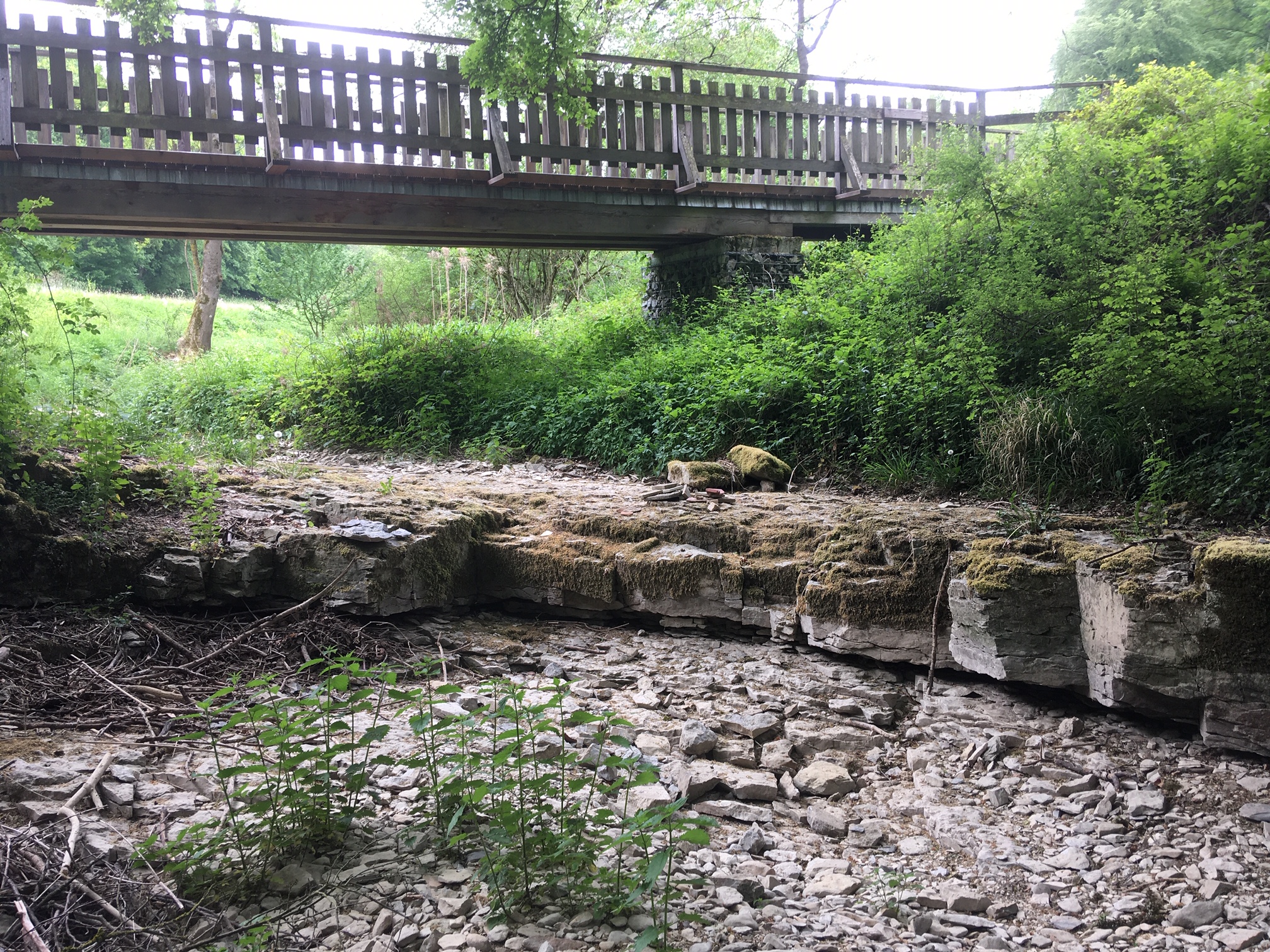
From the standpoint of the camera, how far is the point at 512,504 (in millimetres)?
5664

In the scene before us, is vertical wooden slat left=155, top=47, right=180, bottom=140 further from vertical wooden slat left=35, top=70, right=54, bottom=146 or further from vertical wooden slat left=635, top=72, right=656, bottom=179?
vertical wooden slat left=635, top=72, right=656, bottom=179

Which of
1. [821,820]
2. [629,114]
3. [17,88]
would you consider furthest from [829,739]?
[17,88]

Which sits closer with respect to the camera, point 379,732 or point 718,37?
point 379,732

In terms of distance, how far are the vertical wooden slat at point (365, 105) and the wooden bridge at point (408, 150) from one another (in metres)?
0.02

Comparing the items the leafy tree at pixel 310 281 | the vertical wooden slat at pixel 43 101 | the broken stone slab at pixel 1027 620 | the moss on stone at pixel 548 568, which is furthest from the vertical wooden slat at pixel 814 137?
the leafy tree at pixel 310 281

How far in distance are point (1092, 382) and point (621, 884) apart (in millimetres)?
3833

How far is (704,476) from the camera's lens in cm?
587

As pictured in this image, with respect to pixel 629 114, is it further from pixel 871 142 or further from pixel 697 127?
pixel 871 142

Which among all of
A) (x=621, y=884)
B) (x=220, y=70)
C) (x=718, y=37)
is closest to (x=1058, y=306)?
(x=621, y=884)

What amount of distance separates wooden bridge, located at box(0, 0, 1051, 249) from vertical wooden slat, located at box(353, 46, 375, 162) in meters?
0.02

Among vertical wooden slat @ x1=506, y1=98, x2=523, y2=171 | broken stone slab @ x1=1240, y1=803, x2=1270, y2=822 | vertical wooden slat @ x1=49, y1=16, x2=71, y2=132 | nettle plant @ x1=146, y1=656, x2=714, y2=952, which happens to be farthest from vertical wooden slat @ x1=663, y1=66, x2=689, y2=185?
broken stone slab @ x1=1240, y1=803, x2=1270, y2=822

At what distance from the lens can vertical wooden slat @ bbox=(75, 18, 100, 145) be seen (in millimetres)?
7652

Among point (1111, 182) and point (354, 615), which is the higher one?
point (1111, 182)

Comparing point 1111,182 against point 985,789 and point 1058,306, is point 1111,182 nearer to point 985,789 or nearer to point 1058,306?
point 1058,306
